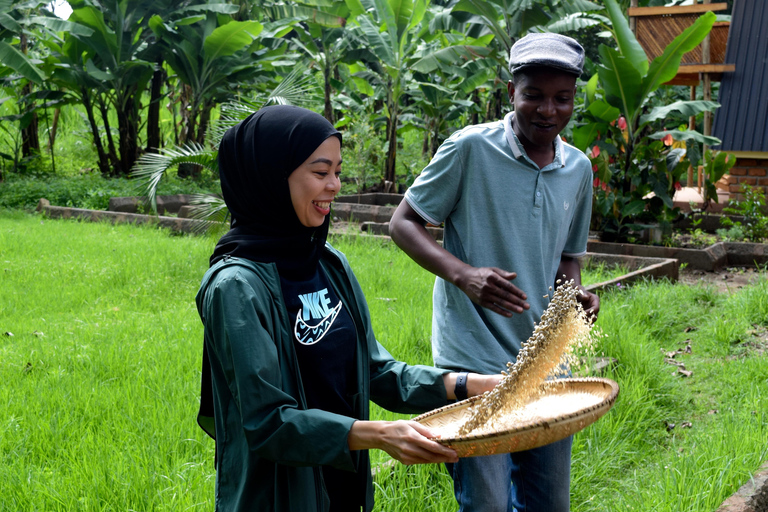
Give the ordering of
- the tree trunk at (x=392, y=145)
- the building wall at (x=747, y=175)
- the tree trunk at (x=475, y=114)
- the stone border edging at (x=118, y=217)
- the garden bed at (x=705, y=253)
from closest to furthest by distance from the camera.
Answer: the garden bed at (x=705, y=253) → the stone border edging at (x=118, y=217) → the building wall at (x=747, y=175) → the tree trunk at (x=392, y=145) → the tree trunk at (x=475, y=114)

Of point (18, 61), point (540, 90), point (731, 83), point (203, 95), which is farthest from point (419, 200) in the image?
point (203, 95)

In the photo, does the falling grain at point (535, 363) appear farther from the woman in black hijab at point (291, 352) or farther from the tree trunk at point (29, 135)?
the tree trunk at point (29, 135)

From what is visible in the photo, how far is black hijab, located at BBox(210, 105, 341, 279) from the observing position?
1798mm

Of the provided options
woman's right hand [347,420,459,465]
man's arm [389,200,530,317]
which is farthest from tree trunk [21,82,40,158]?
woman's right hand [347,420,459,465]

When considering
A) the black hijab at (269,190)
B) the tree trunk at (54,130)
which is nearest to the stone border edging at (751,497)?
the black hijab at (269,190)

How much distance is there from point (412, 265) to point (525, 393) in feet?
18.5

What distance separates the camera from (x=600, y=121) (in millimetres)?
8922

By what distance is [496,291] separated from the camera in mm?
2115

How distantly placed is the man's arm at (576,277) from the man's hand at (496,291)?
36cm

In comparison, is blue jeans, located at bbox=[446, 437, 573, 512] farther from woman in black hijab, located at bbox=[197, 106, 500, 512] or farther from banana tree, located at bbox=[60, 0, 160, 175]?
banana tree, located at bbox=[60, 0, 160, 175]

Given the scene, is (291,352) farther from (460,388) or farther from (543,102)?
(543,102)

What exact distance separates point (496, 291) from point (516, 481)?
2.33 feet

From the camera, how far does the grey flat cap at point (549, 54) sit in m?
2.28

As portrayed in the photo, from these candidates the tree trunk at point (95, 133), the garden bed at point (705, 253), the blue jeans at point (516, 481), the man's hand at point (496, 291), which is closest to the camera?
the man's hand at point (496, 291)
